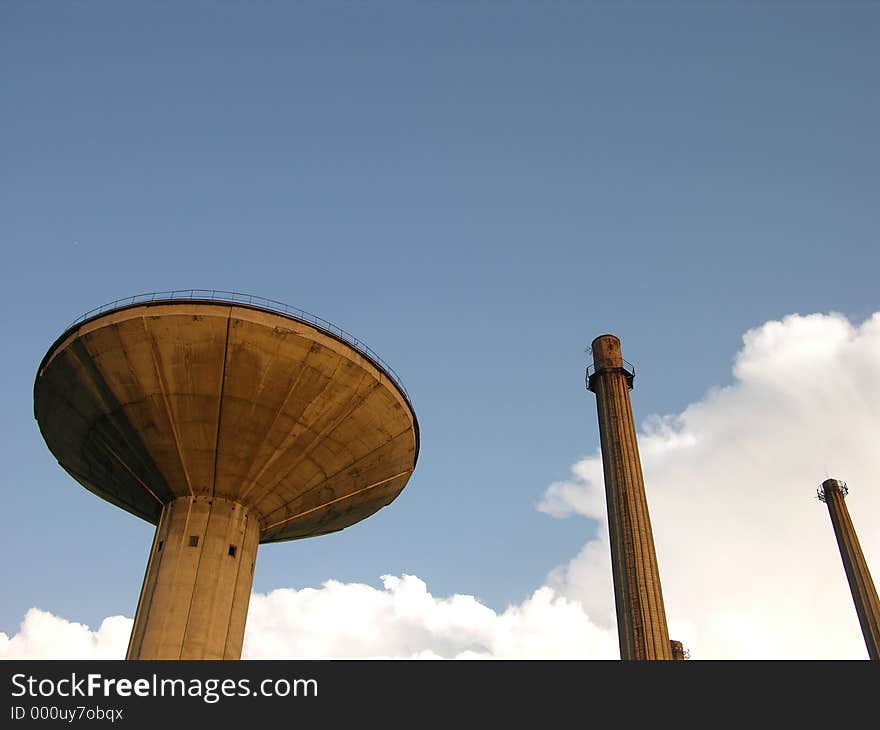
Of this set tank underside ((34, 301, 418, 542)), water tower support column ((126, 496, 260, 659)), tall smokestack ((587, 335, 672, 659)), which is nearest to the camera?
water tower support column ((126, 496, 260, 659))

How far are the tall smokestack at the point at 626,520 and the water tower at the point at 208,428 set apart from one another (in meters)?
13.7

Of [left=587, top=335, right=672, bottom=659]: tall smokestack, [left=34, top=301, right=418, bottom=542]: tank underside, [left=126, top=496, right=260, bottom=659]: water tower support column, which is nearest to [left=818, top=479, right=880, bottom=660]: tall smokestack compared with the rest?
[left=587, top=335, right=672, bottom=659]: tall smokestack

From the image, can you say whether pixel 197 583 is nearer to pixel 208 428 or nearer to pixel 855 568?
pixel 208 428

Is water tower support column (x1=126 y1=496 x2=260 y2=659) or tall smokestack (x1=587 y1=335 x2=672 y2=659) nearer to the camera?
water tower support column (x1=126 y1=496 x2=260 y2=659)

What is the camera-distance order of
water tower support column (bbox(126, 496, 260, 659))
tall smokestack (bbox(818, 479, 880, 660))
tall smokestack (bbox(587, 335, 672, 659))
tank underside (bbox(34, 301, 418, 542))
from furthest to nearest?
tall smokestack (bbox(818, 479, 880, 660)), tall smokestack (bbox(587, 335, 672, 659)), tank underside (bbox(34, 301, 418, 542)), water tower support column (bbox(126, 496, 260, 659))

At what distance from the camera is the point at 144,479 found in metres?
22.7

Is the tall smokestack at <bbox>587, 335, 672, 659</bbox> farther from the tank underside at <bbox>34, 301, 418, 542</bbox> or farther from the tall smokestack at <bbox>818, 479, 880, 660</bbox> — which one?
the tall smokestack at <bbox>818, 479, 880, 660</bbox>

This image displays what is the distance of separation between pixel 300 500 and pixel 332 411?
3600 millimetres

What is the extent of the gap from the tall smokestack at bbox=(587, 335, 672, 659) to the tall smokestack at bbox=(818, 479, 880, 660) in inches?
990

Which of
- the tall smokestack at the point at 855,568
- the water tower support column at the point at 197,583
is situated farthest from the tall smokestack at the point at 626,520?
the tall smokestack at the point at 855,568

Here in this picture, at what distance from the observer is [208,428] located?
2128 centimetres

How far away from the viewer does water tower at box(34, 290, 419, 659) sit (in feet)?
67.0

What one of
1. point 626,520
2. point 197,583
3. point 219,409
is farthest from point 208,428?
point 626,520
